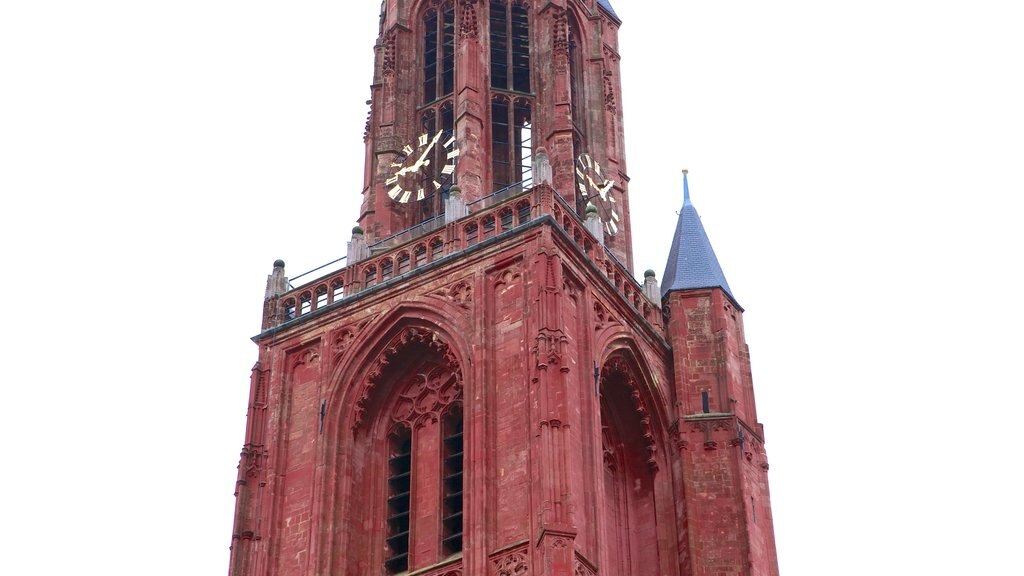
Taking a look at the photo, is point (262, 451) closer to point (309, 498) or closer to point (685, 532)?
point (309, 498)

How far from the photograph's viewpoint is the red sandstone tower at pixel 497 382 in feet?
147

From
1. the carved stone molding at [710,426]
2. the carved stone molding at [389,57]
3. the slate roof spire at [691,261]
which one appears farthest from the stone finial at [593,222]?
the carved stone molding at [389,57]

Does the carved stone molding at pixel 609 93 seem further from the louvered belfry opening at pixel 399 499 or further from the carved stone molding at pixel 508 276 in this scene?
the louvered belfry opening at pixel 399 499

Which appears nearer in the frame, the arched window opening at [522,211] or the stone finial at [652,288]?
the arched window opening at [522,211]

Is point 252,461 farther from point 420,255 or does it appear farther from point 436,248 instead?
point 436,248

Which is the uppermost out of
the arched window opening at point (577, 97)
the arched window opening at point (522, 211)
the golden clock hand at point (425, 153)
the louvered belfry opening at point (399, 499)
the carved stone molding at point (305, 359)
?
the arched window opening at point (577, 97)

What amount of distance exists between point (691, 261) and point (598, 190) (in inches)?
122

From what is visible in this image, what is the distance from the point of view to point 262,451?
160 ft

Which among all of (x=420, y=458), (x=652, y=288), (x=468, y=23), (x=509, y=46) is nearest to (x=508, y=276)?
(x=420, y=458)

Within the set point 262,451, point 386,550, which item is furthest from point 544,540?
point 262,451

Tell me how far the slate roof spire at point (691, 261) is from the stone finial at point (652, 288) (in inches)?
15.1

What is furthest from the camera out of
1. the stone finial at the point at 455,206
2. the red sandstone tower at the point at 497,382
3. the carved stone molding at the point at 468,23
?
the carved stone molding at the point at 468,23

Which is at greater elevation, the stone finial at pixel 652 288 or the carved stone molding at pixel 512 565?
the stone finial at pixel 652 288

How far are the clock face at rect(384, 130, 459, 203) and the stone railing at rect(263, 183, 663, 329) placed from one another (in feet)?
5.98
